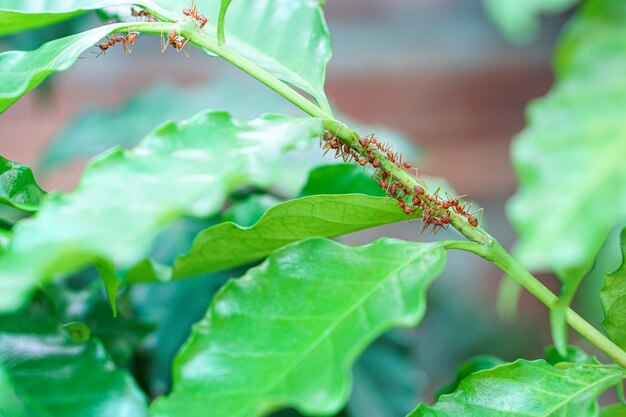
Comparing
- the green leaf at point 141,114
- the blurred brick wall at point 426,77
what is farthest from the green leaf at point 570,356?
the blurred brick wall at point 426,77

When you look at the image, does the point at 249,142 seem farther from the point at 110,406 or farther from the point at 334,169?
the point at 334,169

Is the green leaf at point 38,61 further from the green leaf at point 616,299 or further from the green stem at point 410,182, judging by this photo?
the green leaf at point 616,299

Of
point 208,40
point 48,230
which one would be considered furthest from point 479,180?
point 48,230

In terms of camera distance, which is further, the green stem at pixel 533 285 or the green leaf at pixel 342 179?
the green leaf at pixel 342 179

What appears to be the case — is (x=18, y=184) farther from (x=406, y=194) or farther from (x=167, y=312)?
(x=167, y=312)

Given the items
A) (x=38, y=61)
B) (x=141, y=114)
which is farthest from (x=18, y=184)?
(x=141, y=114)
